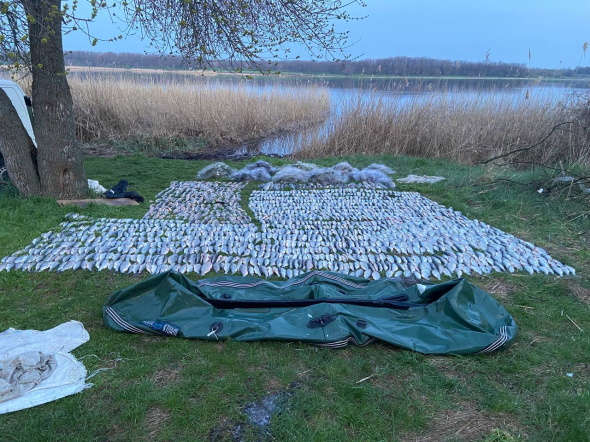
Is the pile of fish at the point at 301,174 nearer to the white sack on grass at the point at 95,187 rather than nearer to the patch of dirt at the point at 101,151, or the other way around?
the white sack on grass at the point at 95,187

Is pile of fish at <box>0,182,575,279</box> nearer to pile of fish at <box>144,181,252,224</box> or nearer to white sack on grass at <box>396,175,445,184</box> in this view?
pile of fish at <box>144,181,252,224</box>

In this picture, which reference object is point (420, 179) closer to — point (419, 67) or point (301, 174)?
point (301, 174)

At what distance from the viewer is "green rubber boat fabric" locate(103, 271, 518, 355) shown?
364 cm

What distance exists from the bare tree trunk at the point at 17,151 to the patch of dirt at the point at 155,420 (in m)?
5.54

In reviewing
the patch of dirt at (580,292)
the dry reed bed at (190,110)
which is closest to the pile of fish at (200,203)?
the patch of dirt at (580,292)

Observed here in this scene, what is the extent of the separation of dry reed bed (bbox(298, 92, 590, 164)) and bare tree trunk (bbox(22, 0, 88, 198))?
758cm

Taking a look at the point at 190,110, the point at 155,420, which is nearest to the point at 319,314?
the point at 155,420

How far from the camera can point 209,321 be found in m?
3.79

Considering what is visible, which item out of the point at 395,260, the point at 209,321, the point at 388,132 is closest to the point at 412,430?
the point at 209,321

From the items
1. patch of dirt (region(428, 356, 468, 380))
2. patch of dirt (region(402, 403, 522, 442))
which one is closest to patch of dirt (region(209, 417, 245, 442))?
patch of dirt (region(402, 403, 522, 442))

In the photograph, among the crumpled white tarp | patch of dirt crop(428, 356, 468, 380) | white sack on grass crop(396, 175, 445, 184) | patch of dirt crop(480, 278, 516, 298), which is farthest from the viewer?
white sack on grass crop(396, 175, 445, 184)

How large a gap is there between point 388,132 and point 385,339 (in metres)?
10.6

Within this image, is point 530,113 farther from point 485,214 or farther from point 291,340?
point 291,340

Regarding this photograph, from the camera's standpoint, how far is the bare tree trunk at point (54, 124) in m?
6.60
